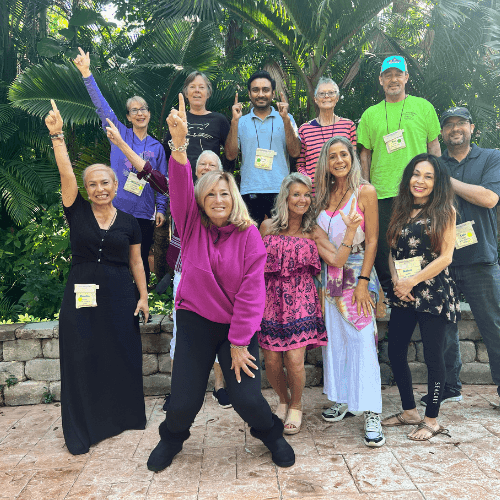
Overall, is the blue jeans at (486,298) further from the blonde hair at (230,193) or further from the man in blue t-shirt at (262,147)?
the blonde hair at (230,193)

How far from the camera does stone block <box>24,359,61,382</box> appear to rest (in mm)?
4438

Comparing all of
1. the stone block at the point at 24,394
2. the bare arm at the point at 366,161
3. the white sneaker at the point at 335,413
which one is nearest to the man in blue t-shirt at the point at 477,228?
the bare arm at the point at 366,161

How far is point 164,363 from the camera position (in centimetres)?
452

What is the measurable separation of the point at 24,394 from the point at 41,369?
0.27 m

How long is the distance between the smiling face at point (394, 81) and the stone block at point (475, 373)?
2606 millimetres

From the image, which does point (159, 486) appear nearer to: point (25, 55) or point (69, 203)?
point (69, 203)

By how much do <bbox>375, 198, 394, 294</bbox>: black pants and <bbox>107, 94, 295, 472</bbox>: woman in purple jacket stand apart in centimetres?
164

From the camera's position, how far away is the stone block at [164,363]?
4.50 m

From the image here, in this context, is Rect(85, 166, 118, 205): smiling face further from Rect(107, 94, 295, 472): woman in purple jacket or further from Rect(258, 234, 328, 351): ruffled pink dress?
Rect(258, 234, 328, 351): ruffled pink dress

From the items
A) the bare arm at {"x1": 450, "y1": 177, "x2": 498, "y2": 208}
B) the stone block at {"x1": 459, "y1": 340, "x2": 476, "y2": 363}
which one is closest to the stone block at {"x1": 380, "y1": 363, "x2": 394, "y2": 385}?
the stone block at {"x1": 459, "y1": 340, "x2": 476, "y2": 363}

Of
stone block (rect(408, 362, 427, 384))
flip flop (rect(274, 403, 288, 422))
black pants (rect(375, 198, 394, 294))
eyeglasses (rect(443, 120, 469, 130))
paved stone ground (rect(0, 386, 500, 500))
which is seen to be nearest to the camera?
paved stone ground (rect(0, 386, 500, 500))

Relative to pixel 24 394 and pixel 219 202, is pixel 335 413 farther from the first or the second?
pixel 24 394

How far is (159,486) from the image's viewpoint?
113 inches

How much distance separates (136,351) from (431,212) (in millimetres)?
2433
